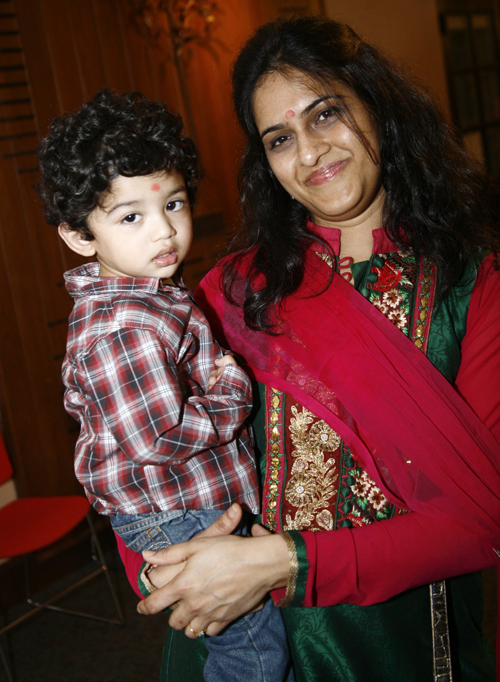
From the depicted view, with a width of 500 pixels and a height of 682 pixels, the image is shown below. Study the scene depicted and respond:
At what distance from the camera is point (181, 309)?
1126 millimetres

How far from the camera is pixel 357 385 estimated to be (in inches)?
44.5

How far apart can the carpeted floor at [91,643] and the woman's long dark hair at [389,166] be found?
1902 millimetres

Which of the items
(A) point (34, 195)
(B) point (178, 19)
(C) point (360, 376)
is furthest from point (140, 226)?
(B) point (178, 19)

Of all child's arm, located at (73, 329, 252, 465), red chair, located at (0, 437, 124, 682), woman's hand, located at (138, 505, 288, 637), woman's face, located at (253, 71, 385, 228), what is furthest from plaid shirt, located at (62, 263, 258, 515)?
red chair, located at (0, 437, 124, 682)

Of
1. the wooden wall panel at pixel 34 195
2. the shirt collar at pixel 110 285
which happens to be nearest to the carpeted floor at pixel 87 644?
the wooden wall panel at pixel 34 195

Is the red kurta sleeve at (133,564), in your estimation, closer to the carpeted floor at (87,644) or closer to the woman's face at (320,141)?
the woman's face at (320,141)

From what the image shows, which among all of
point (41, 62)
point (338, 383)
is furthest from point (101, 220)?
point (41, 62)

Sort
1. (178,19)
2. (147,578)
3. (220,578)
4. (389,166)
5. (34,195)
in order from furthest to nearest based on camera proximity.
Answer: (178,19), (34,195), (389,166), (147,578), (220,578)

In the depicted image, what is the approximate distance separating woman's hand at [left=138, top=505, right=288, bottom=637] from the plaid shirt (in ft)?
0.41

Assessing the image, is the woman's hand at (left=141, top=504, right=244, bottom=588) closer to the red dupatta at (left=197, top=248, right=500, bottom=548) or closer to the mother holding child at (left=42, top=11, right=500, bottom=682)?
the mother holding child at (left=42, top=11, right=500, bottom=682)

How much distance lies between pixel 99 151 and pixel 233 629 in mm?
897

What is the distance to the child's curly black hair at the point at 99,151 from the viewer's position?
3.62 feet

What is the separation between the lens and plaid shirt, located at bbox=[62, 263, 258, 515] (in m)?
1.02

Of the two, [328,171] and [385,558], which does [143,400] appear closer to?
[385,558]
